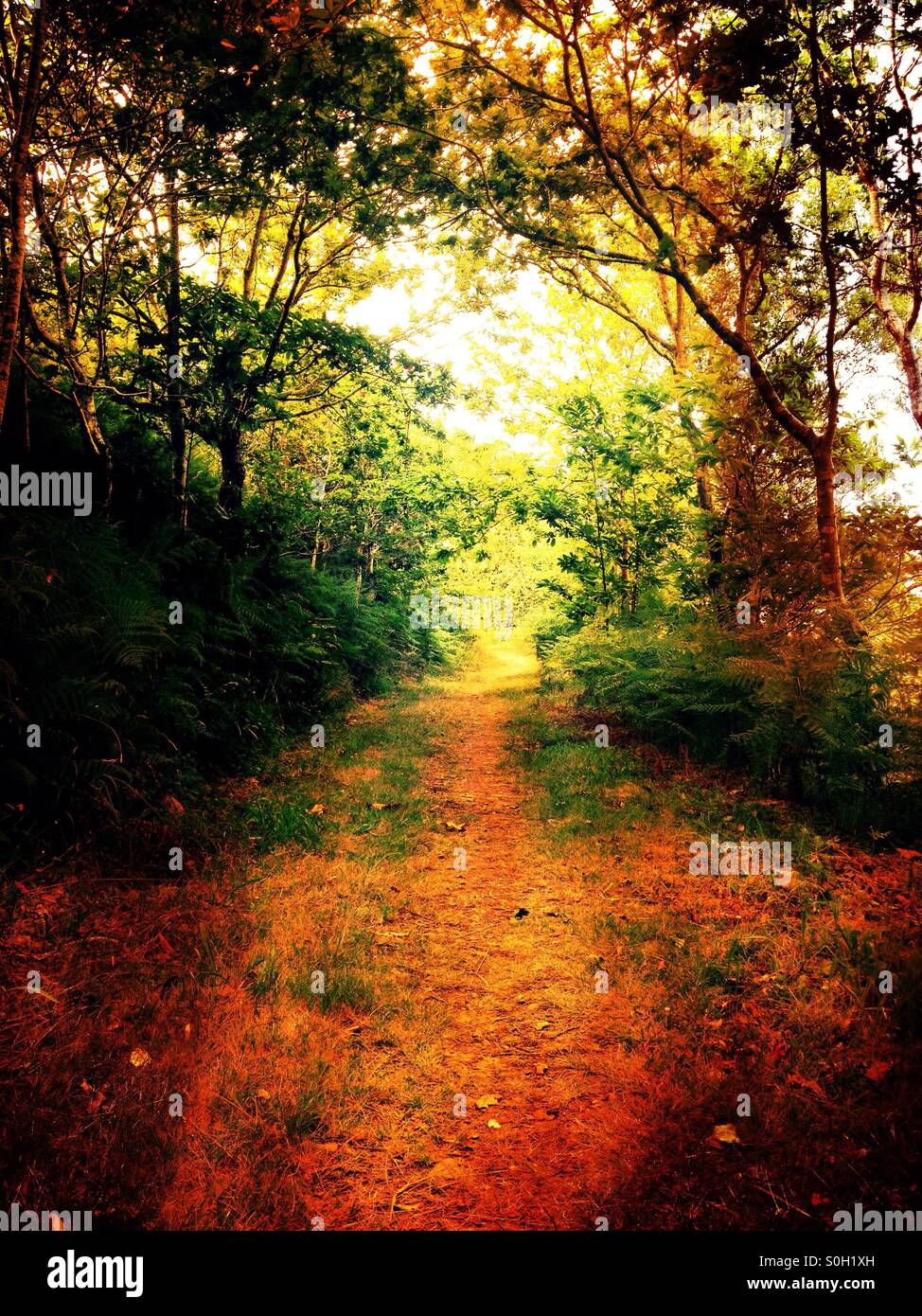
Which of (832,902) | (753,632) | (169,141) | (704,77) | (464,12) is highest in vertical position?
(464,12)

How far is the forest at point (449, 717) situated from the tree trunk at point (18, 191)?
4 cm

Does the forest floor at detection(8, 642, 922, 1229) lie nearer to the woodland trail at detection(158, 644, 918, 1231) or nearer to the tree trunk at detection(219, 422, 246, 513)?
the woodland trail at detection(158, 644, 918, 1231)

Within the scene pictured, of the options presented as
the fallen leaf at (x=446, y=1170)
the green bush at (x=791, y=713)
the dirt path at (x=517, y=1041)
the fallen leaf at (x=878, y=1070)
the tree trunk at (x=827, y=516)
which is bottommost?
the fallen leaf at (x=446, y=1170)

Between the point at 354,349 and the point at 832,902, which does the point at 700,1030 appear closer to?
the point at 832,902

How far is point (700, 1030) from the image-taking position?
3656mm

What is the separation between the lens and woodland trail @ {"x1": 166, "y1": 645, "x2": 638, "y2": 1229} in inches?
108

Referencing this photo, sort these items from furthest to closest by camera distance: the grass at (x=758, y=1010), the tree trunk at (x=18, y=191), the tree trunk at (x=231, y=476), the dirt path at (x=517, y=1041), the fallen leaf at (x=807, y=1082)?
the tree trunk at (x=231, y=476)
the tree trunk at (x=18, y=191)
the fallen leaf at (x=807, y=1082)
the dirt path at (x=517, y=1041)
the grass at (x=758, y=1010)

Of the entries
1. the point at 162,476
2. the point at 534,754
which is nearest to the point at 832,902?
the point at 534,754

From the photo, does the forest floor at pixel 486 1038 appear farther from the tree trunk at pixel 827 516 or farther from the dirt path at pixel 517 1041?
the tree trunk at pixel 827 516

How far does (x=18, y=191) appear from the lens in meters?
4.36

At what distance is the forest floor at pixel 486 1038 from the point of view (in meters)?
2.73

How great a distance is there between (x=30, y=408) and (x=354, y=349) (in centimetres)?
457

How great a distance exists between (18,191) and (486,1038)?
673cm

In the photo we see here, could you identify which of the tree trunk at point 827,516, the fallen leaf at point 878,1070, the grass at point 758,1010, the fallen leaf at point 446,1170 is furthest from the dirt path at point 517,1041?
the tree trunk at point 827,516
